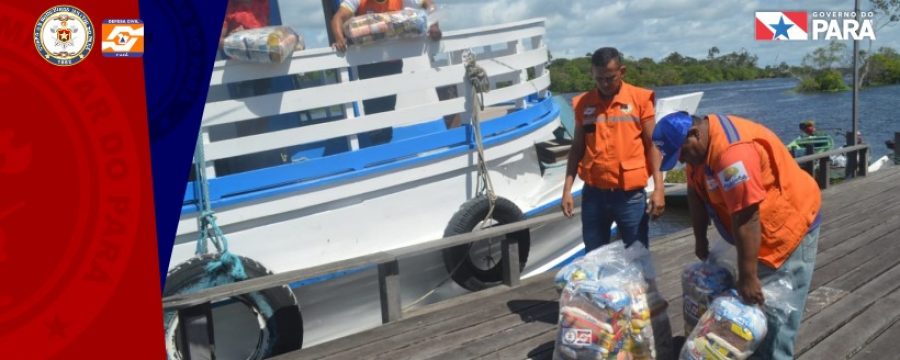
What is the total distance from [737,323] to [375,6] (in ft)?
12.2

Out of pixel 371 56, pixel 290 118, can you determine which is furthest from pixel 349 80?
pixel 290 118

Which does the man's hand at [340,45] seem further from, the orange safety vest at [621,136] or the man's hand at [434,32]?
the orange safety vest at [621,136]

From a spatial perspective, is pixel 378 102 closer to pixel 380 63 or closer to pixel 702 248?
pixel 380 63

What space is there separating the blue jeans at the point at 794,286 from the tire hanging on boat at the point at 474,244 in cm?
283

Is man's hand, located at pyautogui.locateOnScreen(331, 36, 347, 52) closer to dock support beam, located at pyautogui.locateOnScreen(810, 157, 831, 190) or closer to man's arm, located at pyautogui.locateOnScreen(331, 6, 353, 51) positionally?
man's arm, located at pyautogui.locateOnScreen(331, 6, 353, 51)

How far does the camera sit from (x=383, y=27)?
5590mm

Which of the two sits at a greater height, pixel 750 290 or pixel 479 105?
Result: pixel 479 105

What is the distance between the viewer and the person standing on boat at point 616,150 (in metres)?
4.23

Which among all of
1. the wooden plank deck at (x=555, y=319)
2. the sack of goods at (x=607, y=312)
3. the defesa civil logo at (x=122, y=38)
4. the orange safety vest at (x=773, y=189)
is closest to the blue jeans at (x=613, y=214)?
the wooden plank deck at (x=555, y=319)

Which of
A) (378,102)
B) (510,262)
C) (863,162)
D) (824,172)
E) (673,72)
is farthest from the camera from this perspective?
(673,72)

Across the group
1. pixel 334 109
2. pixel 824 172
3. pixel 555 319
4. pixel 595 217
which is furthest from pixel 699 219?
pixel 824 172

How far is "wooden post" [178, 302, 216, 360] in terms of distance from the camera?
4270 mm

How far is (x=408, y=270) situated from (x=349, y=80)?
1.52m

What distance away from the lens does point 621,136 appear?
4246 mm
